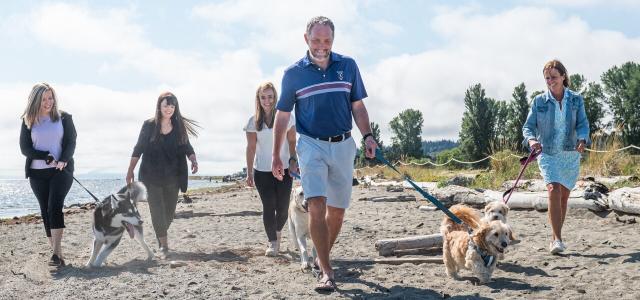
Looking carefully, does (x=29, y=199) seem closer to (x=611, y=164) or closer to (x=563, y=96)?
(x=611, y=164)

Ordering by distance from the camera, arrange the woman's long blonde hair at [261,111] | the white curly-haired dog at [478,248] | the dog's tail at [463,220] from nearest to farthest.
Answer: the white curly-haired dog at [478,248], the dog's tail at [463,220], the woman's long blonde hair at [261,111]

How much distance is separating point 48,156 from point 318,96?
12.2 feet

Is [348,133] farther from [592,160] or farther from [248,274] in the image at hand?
[592,160]

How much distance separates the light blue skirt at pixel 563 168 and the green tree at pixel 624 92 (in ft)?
179

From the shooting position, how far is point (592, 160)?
14.1 meters

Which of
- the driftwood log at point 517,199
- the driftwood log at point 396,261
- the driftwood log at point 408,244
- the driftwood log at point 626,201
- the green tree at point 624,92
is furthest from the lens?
the green tree at point 624,92

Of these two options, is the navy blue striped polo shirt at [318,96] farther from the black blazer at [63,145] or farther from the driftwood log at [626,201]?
the driftwood log at [626,201]

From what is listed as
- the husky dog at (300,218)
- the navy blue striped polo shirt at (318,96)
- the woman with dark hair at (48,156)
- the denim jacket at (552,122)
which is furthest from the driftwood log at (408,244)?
the woman with dark hair at (48,156)

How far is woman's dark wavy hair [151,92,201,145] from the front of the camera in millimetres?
7385

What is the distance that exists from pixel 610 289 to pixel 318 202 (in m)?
2.52

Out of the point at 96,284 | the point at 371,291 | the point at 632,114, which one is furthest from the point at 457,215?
the point at 632,114

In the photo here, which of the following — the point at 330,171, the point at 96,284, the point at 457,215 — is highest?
the point at 330,171

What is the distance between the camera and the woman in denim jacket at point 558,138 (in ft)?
21.8

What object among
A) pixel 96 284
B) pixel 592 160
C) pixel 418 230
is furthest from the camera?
pixel 592 160
